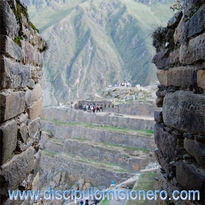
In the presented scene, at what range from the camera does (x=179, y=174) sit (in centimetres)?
292

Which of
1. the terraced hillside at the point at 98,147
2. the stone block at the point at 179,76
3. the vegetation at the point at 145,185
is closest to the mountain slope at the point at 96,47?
the terraced hillside at the point at 98,147

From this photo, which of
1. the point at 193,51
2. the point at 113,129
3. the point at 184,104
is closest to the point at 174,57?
the point at 193,51

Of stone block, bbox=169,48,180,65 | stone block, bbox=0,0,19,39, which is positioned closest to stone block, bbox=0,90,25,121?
stone block, bbox=0,0,19,39

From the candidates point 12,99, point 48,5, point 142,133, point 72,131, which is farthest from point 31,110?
Result: point 48,5

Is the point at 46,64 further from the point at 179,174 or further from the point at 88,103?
the point at 179,174

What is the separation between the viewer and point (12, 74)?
8.51ft

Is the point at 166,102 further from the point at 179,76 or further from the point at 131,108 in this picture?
the point at 131,108

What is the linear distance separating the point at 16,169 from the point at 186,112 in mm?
1979

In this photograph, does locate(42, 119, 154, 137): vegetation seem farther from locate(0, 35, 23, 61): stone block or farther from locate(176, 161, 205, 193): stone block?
locate(0, 35, 23, 61): stone block

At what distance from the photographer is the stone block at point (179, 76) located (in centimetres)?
284

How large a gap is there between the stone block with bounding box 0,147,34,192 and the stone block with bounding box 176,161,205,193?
1.85 m

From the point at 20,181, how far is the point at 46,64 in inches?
2962

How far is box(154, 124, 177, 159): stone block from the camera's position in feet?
10.4

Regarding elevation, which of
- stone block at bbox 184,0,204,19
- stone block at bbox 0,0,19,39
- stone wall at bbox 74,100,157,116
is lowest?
stone wall at bbox 74,100,157,116
